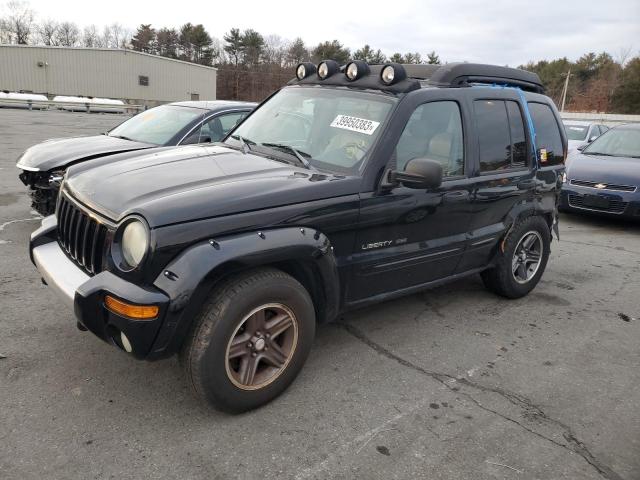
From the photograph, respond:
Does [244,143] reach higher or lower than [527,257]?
higher

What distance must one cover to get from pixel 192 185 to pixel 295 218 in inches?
23.3

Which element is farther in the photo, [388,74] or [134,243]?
[388,74]

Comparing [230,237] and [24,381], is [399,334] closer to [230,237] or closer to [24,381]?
[230,237]

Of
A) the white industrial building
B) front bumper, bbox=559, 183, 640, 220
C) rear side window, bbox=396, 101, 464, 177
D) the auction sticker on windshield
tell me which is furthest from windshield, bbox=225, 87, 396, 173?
the white industrial building

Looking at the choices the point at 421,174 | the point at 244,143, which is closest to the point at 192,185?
the point at 244,143

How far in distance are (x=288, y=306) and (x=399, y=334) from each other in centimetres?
139

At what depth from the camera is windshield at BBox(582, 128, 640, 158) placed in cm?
870

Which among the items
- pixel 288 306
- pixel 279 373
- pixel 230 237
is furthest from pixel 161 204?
pixel 279 373

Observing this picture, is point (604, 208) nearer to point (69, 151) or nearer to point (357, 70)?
point (357, 70)

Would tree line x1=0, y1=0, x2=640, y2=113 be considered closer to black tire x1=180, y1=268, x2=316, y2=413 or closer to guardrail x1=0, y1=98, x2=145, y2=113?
guardrail x1=0, y1=98, x2=145, y2=113

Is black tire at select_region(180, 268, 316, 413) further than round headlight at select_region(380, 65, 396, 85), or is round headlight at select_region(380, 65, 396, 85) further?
round headlight at select_region(380, 65, 396, 85)

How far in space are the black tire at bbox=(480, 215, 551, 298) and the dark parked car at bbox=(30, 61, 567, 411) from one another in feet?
0.07

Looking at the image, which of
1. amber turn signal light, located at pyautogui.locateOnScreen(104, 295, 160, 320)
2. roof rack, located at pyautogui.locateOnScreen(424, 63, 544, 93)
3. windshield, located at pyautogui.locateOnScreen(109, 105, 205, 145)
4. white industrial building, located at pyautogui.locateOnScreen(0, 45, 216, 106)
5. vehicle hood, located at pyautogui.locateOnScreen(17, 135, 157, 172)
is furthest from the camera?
white industrial building, located at pyautogui.locateOnScreen(0, 45, 216, 106)

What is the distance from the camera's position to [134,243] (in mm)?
2408
